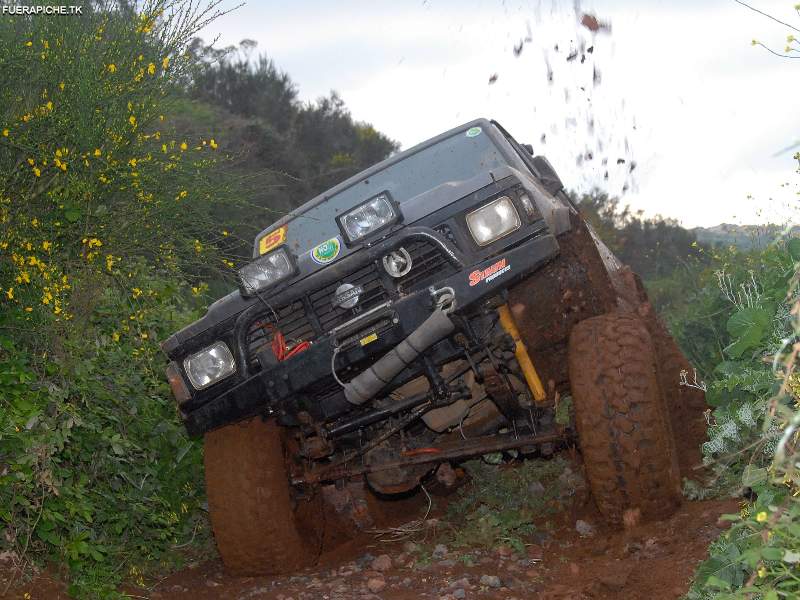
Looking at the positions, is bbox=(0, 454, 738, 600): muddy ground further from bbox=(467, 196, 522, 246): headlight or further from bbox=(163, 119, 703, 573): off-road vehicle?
bbox=(467, 196, 522, 246): headlight

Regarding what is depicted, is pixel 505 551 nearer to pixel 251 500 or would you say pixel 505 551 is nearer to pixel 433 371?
pixel 433 371

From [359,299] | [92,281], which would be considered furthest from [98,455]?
[359,299]

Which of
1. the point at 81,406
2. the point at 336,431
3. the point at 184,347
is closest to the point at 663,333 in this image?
the point at 336,431

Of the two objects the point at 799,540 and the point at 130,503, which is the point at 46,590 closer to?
the point at 130,503

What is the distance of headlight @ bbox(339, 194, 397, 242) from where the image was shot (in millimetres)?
4379

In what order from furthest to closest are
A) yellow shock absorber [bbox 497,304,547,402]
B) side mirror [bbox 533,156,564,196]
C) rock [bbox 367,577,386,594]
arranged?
side mirror [bbox 533,156,564,196]
yellow shock absorber [bbox 497,304,547,402]
rock [bbox 367,577,386,594]

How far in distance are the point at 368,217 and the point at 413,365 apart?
0.68 m

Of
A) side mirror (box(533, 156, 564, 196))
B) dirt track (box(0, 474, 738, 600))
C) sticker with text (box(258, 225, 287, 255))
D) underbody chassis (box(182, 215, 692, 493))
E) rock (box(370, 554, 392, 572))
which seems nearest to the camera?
dirt track (box(0, 474, 738, 600))

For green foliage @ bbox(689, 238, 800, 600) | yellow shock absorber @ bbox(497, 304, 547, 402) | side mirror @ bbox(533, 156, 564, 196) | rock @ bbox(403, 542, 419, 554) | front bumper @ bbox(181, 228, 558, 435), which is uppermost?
side mirror @ bbox(533, 156, 564, 196)

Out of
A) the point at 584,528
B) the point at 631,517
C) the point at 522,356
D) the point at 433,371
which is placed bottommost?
the point at 584,528

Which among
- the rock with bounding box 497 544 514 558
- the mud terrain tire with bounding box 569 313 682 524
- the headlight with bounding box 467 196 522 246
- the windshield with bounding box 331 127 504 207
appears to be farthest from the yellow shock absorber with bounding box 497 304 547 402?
the windshield with bounding box 331 127 504 207

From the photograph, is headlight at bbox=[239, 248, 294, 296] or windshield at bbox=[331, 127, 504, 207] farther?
windshield at bbox=[331, 127, 504, 207]

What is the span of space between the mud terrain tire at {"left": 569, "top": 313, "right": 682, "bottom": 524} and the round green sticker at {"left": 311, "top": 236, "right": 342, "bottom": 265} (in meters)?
1.17

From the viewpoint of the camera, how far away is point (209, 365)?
14.9 ft
